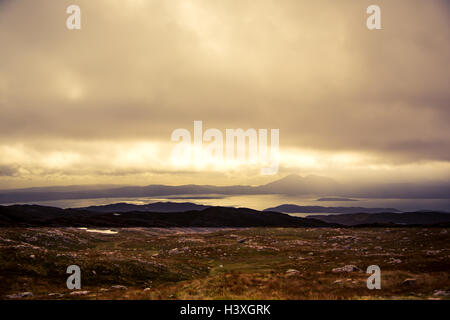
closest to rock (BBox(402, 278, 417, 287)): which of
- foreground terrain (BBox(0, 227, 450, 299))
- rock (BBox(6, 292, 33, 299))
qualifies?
foreground terrain (BBox(0, 227, 450, 299))

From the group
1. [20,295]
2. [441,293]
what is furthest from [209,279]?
[441,293]

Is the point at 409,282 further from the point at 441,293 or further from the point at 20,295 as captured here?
the point at 20,295

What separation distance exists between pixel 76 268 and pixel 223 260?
29.2m

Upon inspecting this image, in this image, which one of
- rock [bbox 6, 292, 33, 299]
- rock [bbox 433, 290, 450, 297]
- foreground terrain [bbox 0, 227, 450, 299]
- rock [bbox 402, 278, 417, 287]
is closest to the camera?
rock [bbox 433, 290, 450, 297]

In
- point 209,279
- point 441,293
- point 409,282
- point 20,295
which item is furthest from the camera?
point 209,279

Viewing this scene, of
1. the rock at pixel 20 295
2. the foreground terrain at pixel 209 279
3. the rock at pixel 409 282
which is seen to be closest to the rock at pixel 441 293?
the foreground terrain at pixel 209 279

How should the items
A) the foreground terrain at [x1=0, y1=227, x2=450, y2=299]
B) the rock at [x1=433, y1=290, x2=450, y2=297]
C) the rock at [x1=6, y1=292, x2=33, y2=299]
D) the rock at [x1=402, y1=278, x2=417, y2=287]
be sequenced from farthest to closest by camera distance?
the rock at [x1=402, y1=278, x2=417, y2=287], the rock at [x1=6, y1=292, x2=33, y2=299], the foreground terrain at [x1=0, y1=227, x2=450, y2=299], the rock at [x1=433, y1=290, x2=450, y2=297]

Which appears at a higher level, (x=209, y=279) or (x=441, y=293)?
(x=441, y=293)

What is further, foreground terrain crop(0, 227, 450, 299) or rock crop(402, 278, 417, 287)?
rock crop(402, 278, 417, 287)

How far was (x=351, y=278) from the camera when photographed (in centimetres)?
2842

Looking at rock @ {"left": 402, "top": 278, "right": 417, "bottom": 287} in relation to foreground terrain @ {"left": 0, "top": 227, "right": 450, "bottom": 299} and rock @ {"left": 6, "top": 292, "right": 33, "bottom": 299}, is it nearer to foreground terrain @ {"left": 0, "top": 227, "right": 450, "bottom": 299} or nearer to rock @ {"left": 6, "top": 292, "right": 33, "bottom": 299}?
foreground terrain @ {"left": 0, "top": 227, "right": 450, "bottom": 299}
